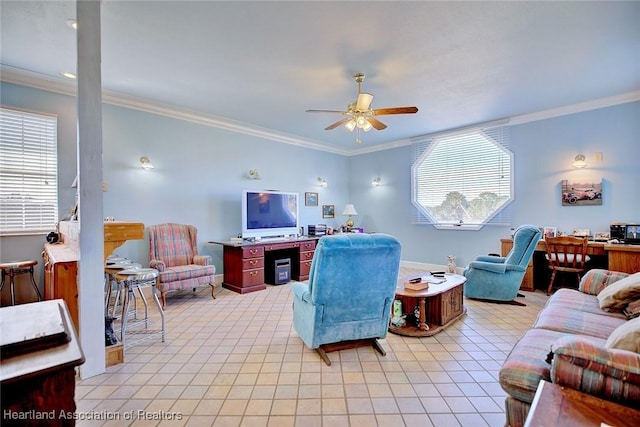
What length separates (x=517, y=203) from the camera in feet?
16.4

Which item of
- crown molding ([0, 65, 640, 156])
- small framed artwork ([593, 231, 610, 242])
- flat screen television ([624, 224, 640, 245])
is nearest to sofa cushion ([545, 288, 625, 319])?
flat screen television ([624, 224, 640, 245])

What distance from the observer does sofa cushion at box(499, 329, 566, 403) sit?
138 centimetres

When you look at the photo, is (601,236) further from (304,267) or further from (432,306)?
(304,267)

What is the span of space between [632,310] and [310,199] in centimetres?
523

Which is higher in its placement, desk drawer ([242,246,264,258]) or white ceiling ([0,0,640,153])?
white ceiling ([0,0,640,153])

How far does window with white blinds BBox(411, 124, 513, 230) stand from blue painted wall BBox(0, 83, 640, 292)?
0.55 feet

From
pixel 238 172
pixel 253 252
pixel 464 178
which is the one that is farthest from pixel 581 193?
pixel 238 172

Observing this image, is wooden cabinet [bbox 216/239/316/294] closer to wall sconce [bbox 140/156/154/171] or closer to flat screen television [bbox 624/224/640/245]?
wall sconce [bbox 140/156/154/171]

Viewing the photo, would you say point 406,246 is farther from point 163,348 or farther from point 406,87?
point 163,348

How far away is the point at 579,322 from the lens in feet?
6.60

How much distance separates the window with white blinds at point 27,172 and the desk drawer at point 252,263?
2.40 meters

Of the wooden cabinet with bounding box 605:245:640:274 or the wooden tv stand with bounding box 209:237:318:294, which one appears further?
the wooden tv stand with bounding box 209:237:318:294

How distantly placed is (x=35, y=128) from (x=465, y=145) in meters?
6.58

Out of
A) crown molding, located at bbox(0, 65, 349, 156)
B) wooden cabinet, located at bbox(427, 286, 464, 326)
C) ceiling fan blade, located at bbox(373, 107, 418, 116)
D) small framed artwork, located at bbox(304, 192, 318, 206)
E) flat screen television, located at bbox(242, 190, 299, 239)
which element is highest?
crown molding, located at bbox(0, 65, 349, 156)
